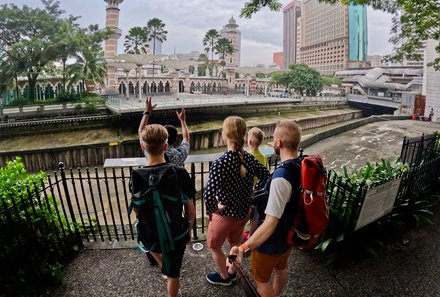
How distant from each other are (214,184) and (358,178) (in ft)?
7.36

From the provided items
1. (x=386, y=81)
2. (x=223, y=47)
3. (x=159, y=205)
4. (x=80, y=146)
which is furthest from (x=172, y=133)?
(x=386, y=81)

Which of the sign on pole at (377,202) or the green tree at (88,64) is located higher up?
the green tree at (88,64)

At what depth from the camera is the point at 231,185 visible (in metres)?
2.28

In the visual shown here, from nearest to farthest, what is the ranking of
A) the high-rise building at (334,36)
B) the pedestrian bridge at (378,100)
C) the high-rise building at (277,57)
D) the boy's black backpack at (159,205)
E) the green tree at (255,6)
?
1. the boy's black backpack at (159,205)
2. the green tree at (255,6)
3. the pedestrian bridge at (378,100)
4. the high-rise building at (334,36)
5. the high-rise building at (277,57)

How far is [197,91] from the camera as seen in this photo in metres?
44.1

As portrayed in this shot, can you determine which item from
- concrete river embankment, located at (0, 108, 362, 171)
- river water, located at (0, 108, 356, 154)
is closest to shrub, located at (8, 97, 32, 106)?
river water, located at (0, 108, 356, 154)

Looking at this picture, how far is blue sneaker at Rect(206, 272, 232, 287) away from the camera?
2.72 metres

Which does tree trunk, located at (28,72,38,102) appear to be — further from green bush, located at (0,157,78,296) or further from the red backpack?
the red backpack

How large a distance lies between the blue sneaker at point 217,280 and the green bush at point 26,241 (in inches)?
58.7

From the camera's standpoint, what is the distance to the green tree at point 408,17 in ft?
15.2

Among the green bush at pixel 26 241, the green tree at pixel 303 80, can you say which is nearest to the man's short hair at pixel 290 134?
the green bush at pixel 26 241

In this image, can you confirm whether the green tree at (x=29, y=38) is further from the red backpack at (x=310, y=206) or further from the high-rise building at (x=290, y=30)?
the high-rise building at (x=290, y=30)

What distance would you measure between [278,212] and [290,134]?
52cm

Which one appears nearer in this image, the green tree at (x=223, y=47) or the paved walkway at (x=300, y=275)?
the paved walkway at (x=300, y=275)
